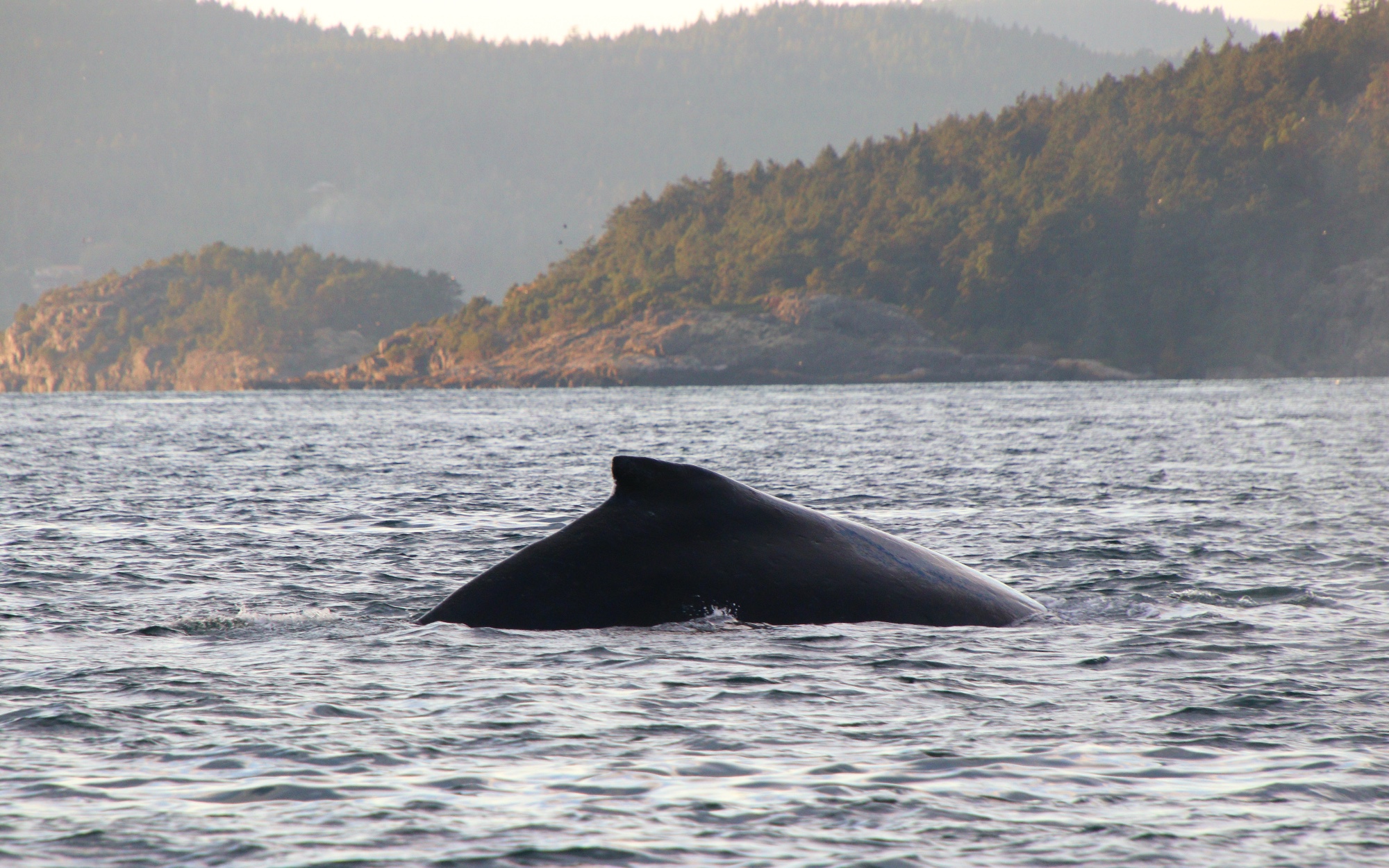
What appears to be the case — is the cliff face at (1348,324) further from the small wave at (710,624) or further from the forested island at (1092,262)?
the small wave at (710,624)

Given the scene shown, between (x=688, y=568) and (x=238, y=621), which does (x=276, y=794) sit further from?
(x=238, y=621)

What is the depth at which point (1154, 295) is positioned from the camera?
5979 inches

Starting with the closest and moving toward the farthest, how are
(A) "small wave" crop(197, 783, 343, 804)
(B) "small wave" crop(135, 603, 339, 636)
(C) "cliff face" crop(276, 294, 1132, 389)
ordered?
(A) "small wave" crop(197, 783, 343, 804)
(B) "small wave" crop(135, 603, 339, 636)
(C) "cliff face" crop(276, 294, 1132, 389)

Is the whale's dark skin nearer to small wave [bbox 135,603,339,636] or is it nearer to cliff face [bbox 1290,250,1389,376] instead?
small wave [bbox 135,603,339,636]

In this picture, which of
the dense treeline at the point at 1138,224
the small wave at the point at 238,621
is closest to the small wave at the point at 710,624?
the small wave at the point at 238,621

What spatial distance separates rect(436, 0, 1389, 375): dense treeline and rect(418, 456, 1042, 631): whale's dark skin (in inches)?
5697

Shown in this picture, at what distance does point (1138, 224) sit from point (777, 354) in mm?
42769

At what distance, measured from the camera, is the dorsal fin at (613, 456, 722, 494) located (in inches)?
394

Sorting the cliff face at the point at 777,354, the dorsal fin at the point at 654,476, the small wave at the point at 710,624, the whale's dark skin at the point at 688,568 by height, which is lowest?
the small wave at the point at 710,624

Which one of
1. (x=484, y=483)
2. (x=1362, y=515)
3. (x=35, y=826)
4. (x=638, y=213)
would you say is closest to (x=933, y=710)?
(x=35, y=826)

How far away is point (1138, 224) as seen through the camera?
512ft

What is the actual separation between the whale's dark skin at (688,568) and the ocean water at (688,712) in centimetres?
18

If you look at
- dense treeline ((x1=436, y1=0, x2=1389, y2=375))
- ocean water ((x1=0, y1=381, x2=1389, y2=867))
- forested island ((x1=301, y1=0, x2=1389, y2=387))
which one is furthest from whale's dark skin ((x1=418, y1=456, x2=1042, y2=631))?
dense treeline ((x1=436, y1=0, x2=1389, y2=375))

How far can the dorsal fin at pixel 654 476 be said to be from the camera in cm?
1002
